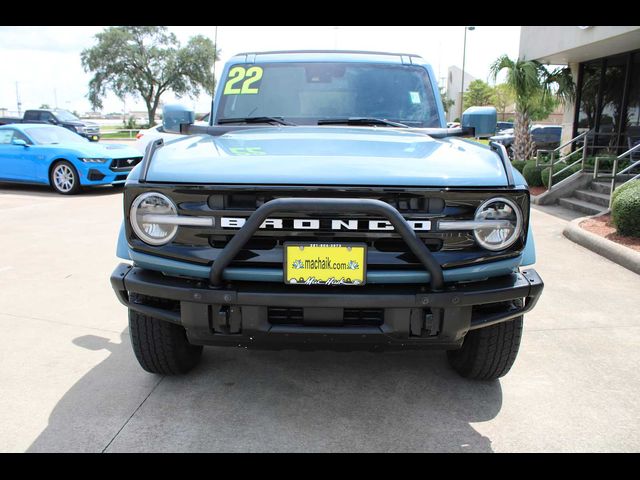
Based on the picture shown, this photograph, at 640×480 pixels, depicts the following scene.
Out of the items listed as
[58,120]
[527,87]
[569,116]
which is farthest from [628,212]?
[58,120]

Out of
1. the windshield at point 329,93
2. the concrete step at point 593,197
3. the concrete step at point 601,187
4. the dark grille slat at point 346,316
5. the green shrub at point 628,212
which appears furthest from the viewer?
the concrete step at point 601,187

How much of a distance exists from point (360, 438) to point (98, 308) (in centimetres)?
265

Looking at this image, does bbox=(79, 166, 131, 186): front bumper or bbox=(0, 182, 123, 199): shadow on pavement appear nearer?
bbox=(79, 166, 131, 186): front bumper

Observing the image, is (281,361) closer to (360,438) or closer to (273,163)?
(360,438)

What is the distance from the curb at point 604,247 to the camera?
5.64 metres

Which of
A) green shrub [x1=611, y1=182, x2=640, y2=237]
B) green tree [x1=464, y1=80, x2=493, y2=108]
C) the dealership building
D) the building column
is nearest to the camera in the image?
green shrub [x1=611, y1=182, x2=640, y2=237]

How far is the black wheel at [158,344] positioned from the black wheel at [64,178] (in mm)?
8528

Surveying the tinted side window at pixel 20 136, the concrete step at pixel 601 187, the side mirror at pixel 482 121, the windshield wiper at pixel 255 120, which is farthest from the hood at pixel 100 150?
the concrete step at pixel 601 187

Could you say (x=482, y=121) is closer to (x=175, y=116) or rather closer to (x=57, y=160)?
(x=175, y=116)

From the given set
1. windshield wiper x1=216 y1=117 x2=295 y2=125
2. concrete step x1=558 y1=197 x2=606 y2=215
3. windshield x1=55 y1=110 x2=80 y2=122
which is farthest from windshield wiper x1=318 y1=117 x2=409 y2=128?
windshield x1=55 y1=110 x2=80 y2=122

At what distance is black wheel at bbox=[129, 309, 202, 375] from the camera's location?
283 cm

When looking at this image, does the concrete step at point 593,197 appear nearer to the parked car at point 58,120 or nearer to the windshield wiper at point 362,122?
the windshield wiper at point 362,122

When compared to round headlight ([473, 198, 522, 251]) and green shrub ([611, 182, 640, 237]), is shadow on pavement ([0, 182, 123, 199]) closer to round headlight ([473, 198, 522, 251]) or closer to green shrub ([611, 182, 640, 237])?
green shrub ([611, 182, 640, 237])
